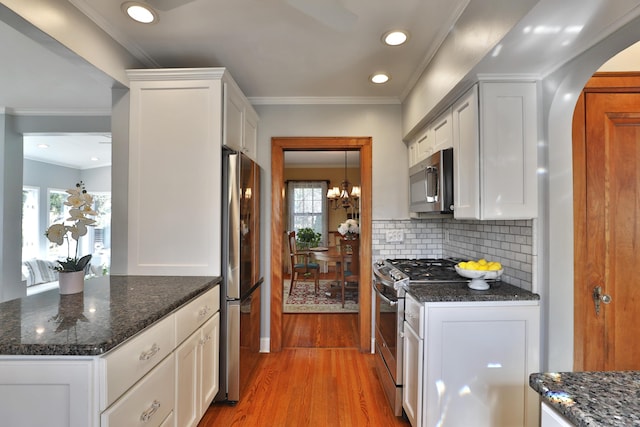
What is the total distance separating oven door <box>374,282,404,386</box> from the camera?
191cm

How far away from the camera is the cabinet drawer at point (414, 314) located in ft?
5.28

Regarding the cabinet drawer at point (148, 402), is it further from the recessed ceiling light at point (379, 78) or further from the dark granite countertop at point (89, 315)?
the recessed ceiling light at point (379, 78)

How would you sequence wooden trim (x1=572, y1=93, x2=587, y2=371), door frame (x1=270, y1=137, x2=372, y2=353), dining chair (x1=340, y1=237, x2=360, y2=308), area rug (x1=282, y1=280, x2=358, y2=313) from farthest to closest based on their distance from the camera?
1. area rug (x1=282, y1=280, x2=358, y2=313)
2. dining chair (x1=340, y1=237, x2=360, y2=308)
3. door frame (x1=270, y1=137, x2=372, y2=353)
4. wooden trim (x1=572, y1=93, x2=587, y2=371)

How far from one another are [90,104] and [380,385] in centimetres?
381

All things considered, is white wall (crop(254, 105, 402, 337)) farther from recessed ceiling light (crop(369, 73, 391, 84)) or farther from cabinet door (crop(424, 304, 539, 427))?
cabinet door (crop(424, 304, 539, 427))

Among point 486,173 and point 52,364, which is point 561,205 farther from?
point 52,364

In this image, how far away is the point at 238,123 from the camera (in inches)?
93.4

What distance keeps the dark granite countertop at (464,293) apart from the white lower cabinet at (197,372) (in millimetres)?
1232

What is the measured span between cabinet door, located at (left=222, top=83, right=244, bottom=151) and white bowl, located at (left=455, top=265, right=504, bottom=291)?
1.73m

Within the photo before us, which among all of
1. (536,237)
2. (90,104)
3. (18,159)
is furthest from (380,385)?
(18,159)

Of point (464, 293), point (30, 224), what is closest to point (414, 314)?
point (464, 293)

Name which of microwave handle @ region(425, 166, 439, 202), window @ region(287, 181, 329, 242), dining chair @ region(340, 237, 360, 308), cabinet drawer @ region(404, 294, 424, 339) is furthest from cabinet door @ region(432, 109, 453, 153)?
window @ region(287, 181, 329, 242)

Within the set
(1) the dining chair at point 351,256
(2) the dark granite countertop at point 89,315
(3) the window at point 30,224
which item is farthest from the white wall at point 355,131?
(3) the window at point 30,224

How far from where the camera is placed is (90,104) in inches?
121
